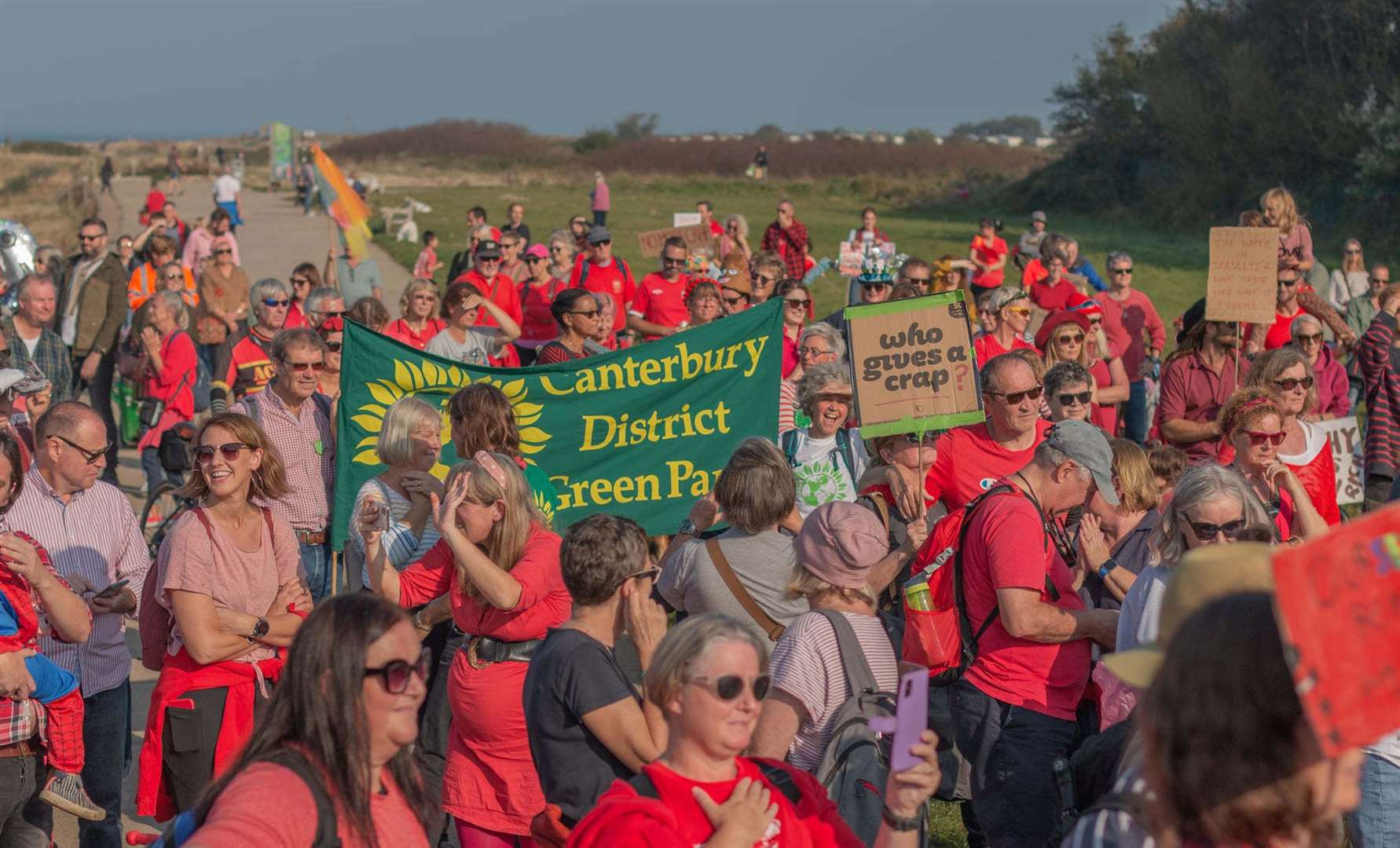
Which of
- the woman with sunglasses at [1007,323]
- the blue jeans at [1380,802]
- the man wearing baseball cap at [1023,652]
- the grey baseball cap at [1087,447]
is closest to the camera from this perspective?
the blue jeans at [1380,802]

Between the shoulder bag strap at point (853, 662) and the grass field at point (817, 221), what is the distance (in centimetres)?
1832

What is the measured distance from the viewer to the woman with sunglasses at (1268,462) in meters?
5.57

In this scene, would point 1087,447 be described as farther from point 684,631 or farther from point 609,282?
point 609,282

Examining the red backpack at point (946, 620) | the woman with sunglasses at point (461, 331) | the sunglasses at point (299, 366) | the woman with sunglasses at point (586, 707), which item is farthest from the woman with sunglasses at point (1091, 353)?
the woman with sunglasses at point (586, 707)

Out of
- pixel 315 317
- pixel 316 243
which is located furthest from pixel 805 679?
pixel 316 243

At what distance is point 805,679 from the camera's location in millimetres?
4043

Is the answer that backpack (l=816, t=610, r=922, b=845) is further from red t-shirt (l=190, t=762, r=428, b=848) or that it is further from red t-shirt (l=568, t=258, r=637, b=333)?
red t-shirt (l=568, t=258, r=637, b=333)

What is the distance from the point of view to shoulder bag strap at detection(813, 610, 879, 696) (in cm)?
403

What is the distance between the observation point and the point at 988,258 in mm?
17828

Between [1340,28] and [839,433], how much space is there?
3268cm

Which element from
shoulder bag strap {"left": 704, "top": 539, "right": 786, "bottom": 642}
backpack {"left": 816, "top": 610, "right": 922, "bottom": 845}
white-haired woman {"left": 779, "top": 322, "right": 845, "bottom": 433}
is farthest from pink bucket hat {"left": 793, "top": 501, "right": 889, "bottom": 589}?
white-haired woman {"left": 779, "top": 322, "right": 845, "bottom": 433}

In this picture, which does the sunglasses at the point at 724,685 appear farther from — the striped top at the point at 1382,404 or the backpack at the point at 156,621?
the striped top at the point at 1382,404

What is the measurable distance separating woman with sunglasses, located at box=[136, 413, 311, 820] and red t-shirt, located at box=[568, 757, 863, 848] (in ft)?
7.47

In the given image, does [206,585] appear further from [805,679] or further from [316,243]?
[316,243]
